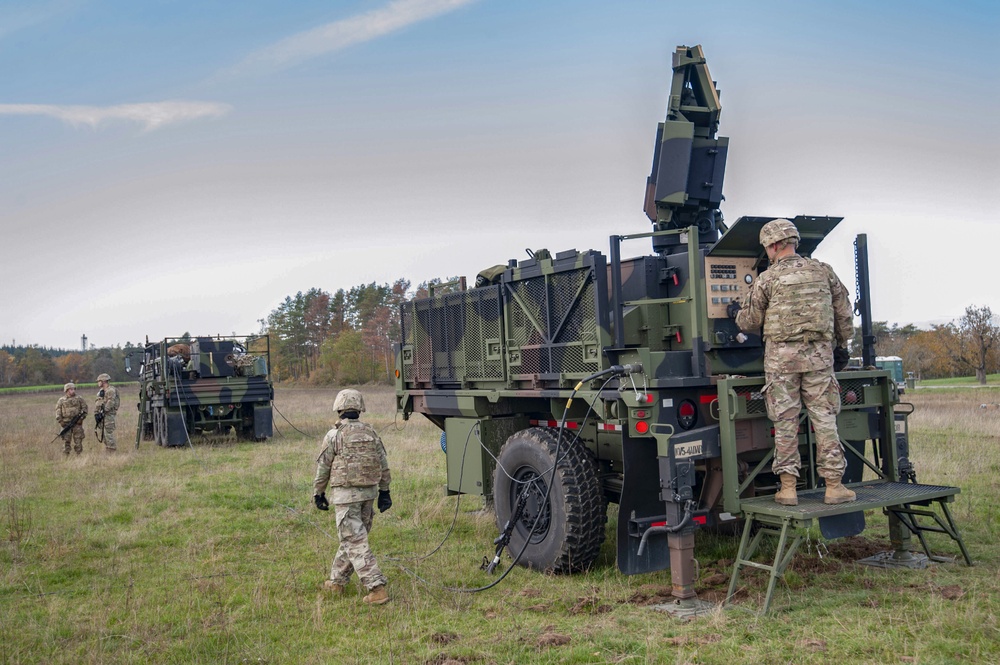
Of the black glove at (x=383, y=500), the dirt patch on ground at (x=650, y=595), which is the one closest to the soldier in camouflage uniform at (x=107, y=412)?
the black glove at (x=383, y=500)

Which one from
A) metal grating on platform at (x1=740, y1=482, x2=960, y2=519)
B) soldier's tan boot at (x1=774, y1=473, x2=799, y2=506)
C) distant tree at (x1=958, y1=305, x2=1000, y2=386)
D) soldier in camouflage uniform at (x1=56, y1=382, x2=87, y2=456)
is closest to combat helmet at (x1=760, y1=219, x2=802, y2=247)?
soldier's tan boot at (x1=774, y1=473, x2=799, y2=506)

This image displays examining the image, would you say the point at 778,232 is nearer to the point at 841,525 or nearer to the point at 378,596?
the point at 841,525

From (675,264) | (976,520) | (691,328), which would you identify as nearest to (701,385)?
(691,328)

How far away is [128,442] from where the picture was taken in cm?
1994

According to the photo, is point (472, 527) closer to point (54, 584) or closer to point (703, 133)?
point (54, 584)

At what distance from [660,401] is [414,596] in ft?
8.03

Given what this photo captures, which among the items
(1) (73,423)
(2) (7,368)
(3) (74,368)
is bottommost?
(1) (73,423)

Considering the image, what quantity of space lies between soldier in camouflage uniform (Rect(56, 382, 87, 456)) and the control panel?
1435 cm

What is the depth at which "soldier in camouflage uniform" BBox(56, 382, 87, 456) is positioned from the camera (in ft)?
54.9

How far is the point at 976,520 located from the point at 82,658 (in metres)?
7.75

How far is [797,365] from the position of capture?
5977mm

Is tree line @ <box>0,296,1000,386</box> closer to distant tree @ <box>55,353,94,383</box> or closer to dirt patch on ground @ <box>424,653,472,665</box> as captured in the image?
distant tree @ <box>55,353,94,383</box>

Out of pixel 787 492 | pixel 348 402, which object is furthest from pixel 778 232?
pixel 348 402

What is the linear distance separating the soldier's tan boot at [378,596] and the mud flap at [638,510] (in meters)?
1.79
